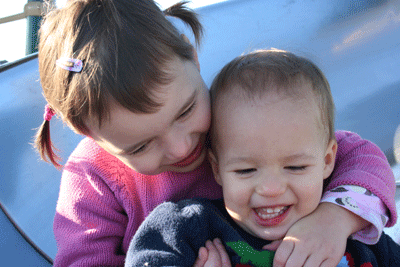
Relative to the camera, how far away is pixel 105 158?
2.83ft

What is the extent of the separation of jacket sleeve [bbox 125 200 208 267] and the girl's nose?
119 mm

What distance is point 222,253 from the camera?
703 millimetres

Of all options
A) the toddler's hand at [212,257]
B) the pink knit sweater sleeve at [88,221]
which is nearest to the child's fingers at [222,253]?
the toddler's hand at [212,257]

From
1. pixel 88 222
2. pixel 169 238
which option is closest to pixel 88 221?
pixel 88 222

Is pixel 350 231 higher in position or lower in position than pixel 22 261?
higher

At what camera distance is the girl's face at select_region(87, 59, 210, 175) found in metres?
0.65

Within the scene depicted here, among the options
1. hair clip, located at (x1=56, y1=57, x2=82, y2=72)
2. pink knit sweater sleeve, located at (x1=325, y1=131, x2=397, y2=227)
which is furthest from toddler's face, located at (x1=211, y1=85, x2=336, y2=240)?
hair clip, located at (x1=56, y1=57, x2=82, y2=72)

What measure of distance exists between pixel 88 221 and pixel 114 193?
8 centimetres

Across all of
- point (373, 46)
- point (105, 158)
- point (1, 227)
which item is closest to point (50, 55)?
point (105, 158)

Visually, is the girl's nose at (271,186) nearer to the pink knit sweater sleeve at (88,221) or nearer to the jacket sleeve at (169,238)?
the jacket sleeve at (169,238)

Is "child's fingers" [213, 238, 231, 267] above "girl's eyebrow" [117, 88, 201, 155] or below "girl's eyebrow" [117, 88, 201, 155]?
below

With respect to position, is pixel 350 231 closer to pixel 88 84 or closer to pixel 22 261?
pixel 88 84

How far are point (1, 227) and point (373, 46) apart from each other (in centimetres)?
143

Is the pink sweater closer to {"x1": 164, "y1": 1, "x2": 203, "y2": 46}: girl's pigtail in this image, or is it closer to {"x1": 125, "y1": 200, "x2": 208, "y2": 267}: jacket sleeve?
{"x1": 125, "y1": 200, "x2": 208, "y2": 267}: jacket sleeve
